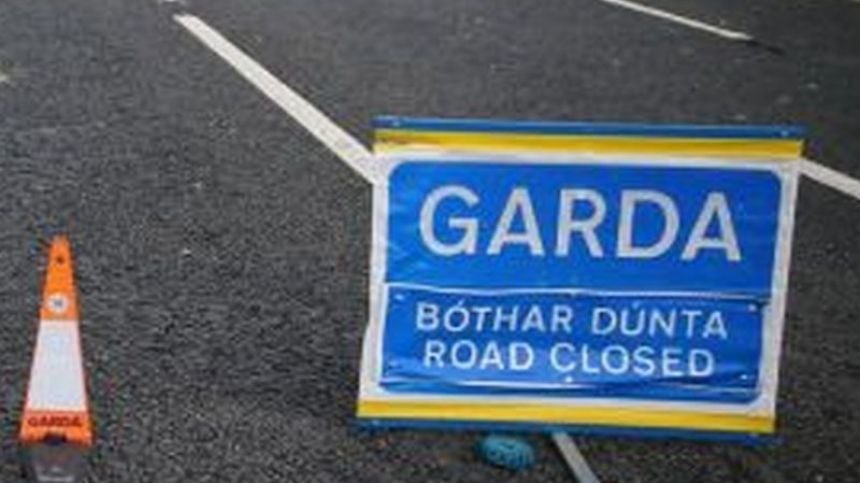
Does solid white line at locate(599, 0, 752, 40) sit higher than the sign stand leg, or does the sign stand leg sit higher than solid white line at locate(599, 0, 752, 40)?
solid white line at locate(599, 0, 752, 40)

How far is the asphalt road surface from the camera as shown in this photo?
4.50 m

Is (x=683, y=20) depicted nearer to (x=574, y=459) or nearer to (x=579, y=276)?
(x=579, y=276)

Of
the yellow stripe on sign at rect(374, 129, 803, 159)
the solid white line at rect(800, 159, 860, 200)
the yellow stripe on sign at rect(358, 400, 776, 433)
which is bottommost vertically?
the yellow stripe on sign at rect(358, 400, 776, 433)

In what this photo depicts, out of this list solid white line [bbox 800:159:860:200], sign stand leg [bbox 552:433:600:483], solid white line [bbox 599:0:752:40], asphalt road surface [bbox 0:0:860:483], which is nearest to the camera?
sign stand leg [bbox 552:433:600:483]

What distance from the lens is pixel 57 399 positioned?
4082 mm

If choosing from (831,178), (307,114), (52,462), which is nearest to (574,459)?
(52,462)

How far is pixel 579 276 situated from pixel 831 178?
3.51 metres

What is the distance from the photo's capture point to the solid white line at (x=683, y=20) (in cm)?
1127

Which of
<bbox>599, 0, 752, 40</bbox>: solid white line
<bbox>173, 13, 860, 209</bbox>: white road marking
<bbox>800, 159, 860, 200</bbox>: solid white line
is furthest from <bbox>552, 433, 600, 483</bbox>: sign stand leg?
<bbox>599, 0, 752, 40</bbox>: solid white line

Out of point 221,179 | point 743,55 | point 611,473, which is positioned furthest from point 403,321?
point 743,55

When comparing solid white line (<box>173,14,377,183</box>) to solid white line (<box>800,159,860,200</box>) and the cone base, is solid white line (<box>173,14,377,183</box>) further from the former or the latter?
the cone base

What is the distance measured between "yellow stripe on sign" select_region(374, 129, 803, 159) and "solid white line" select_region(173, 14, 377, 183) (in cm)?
214

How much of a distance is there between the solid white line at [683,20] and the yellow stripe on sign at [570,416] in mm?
7095

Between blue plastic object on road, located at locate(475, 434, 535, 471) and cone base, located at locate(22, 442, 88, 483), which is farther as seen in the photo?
blue plastic object on road, located at locate(475, 434, 535, 471)
